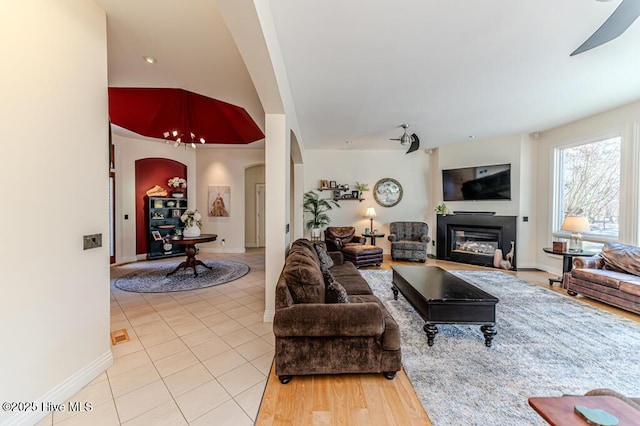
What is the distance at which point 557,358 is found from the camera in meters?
2.13

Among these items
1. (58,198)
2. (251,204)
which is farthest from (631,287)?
(251,204)

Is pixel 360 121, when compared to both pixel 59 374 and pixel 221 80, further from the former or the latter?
pixel 59 374

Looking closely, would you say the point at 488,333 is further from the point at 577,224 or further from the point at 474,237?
the point at 474,237

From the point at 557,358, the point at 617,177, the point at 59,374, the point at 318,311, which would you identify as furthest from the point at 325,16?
the point at 617,177

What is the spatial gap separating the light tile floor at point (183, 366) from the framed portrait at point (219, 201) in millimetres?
3736

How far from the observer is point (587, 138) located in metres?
4.34

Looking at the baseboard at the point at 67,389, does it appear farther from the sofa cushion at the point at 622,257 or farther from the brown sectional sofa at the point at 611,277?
the sofa cushion at the point at 622,257

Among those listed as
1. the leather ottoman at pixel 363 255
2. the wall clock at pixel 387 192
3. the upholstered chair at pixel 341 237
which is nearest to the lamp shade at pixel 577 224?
the leather ottoman at pixel 363 255

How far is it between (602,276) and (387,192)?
13.6 feet

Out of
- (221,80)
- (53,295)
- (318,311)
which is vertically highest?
(221,80)

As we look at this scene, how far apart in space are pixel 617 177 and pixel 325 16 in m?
5.19

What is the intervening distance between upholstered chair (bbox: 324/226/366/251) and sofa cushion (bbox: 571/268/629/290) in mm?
3529

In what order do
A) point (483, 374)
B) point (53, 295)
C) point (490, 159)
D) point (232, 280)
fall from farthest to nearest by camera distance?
point (490, 159)
point (232, 280)
point (483, 374)
point (53, 295)

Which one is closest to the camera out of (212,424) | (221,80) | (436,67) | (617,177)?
(212,424)
